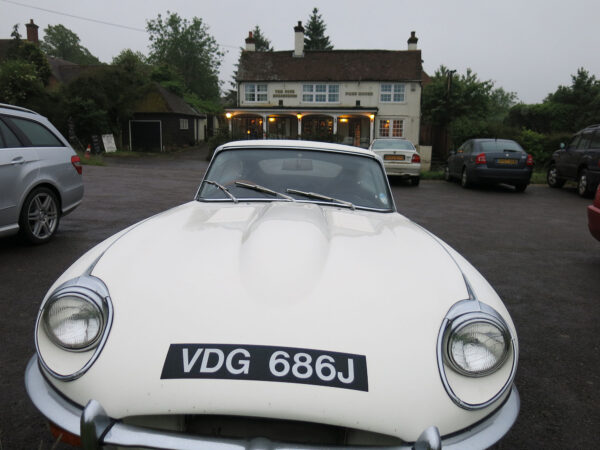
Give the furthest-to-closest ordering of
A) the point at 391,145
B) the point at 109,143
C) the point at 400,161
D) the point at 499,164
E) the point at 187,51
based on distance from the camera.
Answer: the point at 187,51
the point at 109,143
the point at 391,145
the point at 400,161
the point at 499,164

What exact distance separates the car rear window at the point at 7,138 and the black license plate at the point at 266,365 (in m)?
5.02

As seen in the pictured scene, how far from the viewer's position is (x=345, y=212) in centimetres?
300

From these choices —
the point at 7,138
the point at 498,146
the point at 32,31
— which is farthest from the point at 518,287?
the point at 32,31

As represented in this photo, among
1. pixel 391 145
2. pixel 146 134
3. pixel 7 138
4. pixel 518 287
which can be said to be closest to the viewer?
pixel 518 287

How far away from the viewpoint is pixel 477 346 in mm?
1741

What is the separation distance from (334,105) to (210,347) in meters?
36.3

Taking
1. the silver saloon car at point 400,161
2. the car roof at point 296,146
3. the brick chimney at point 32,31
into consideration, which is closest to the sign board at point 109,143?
the silver saloon car at point 400,161

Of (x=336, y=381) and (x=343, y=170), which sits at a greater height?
(x=343, y=170)

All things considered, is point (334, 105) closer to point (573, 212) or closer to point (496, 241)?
point (573, 212)

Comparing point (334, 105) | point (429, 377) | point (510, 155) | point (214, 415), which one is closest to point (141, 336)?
point (214, 415)

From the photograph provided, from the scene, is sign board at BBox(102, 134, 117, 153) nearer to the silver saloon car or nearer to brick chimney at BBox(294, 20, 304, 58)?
brick chimney at BBox(294, 20, 304, 58)

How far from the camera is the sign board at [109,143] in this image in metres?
31.6

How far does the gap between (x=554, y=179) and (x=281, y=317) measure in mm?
15985

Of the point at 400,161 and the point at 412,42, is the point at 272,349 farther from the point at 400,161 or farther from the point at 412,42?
the point at 412,42
